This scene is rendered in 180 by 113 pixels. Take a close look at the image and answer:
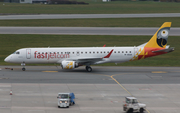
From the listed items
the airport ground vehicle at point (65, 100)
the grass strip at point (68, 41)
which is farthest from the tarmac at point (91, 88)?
the grass strip at point (68, 41)

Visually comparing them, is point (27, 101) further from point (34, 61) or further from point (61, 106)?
point (34, 61)

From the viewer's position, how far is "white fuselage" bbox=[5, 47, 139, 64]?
42656 mm

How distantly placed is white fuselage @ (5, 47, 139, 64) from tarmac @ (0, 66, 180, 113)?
1.79 metres

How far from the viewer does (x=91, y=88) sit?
1291 inches

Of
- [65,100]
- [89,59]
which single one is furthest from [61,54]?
[65,100]

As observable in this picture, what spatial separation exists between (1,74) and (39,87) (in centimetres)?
975

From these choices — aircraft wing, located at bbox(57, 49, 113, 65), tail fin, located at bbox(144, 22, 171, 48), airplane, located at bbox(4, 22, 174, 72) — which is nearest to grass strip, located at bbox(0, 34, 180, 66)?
tail fin, located at bbox(144, 22, 171, 48)

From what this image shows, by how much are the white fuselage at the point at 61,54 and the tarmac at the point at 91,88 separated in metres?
1.79

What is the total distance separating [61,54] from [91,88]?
1165cm

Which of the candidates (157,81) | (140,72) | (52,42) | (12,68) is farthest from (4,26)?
(157,81)

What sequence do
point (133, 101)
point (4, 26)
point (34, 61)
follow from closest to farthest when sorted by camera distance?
point (133, 101) → point (34, 61) → point (4, 26)

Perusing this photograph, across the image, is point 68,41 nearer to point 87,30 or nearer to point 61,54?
point 87,30

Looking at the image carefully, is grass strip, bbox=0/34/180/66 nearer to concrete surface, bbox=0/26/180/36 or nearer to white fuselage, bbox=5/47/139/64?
concrete surface, bbox=0/26/180/36

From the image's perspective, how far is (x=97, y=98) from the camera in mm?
28750
